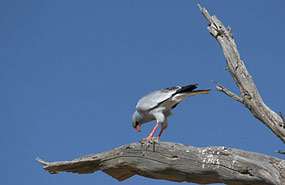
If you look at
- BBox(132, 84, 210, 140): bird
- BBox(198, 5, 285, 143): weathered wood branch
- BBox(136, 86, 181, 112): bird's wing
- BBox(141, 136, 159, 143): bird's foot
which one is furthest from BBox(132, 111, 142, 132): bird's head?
BBox(198, 5, 285, 143): weathered wood branch

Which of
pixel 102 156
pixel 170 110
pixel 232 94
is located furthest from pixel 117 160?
pixel 232 94

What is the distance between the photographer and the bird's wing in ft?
18.8

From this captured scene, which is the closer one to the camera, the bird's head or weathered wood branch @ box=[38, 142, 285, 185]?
weathered wood branch @ box=[38, 142, 285, 185]

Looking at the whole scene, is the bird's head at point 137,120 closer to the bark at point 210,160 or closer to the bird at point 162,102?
the bird at point 162,102

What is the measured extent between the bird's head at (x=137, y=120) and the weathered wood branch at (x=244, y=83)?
1.42m

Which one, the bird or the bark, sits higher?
the bird

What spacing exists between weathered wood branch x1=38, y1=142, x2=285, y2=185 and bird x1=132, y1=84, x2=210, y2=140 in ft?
1.23

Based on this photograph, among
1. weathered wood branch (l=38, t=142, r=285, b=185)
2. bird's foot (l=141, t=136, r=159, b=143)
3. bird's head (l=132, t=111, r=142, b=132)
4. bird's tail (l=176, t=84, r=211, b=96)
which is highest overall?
bird's head (l=132, t=111, r=142, b=132)

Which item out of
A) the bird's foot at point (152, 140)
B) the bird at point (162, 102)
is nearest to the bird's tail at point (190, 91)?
the bird at point (162, 102)

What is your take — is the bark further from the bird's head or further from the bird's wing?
the bird's head

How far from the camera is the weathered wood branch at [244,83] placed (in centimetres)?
525

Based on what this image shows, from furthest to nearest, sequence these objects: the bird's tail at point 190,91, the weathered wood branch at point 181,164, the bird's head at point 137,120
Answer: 1. the bird's head at point 137,120
2. the bird's tail at point 190,91
3. the weathered wood branch at point 181,164

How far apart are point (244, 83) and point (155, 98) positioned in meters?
1.27

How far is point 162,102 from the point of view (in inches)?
229
